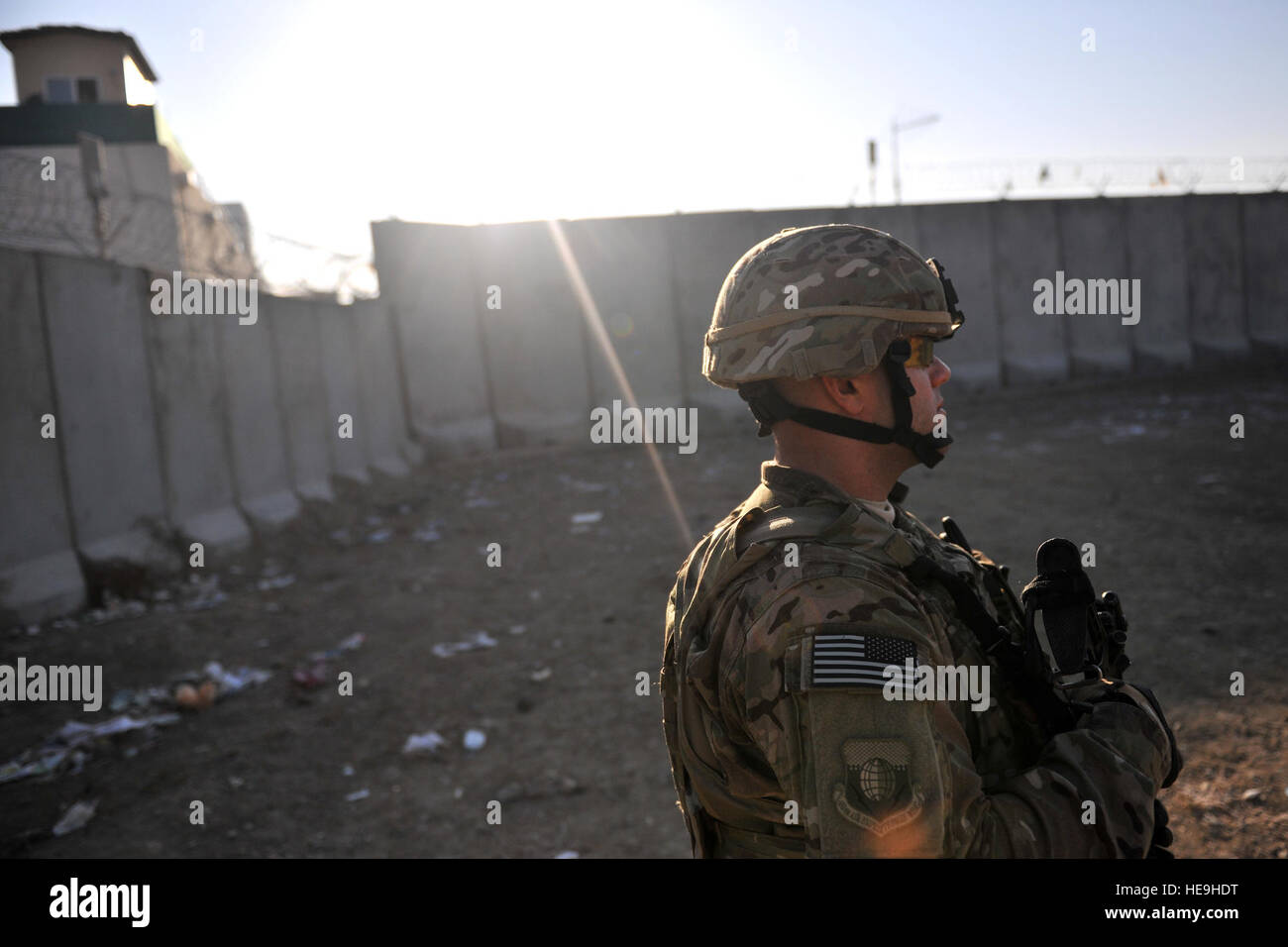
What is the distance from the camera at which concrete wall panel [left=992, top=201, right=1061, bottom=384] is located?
12.8 meters

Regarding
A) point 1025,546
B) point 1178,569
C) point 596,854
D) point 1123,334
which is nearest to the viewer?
point 596,854

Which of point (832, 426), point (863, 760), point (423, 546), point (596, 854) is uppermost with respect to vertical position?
point (832, 426)

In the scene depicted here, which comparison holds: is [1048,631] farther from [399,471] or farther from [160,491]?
[399,471]

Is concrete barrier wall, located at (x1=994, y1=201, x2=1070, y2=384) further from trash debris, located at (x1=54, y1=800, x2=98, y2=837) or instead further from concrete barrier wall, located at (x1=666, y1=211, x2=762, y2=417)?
trash debris, located at (x1=54, y1=800, x2=98, y2=837)

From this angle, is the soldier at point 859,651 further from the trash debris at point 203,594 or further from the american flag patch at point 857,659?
the trash debris at point 203,594

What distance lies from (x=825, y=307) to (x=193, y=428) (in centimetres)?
610

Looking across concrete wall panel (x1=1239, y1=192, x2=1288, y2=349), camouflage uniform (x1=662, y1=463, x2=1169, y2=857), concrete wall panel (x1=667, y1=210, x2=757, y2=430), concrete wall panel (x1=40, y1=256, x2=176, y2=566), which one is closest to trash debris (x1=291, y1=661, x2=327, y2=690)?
concrete wall panel (x1=40, y1=256, x2=176, y2=566)

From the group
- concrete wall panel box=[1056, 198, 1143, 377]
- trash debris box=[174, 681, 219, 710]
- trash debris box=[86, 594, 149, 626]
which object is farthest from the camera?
concrete wall panel box=[1056, 198, 1143, 377]

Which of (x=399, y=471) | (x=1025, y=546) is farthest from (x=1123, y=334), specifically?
(x=399, y=471)

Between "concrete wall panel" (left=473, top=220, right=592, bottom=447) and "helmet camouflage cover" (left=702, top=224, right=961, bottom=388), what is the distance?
30.8 feet

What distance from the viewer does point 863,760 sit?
120 centimetres

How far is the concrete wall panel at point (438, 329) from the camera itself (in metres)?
10.5

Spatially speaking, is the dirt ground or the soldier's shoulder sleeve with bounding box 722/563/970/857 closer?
the soldier's shoulder sleeve with bounding box 722/563/970/857
